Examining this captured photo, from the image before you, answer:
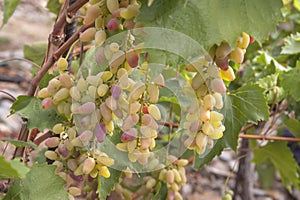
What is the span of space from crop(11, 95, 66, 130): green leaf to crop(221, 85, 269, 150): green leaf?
0.85ft

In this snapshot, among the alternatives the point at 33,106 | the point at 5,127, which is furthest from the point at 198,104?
the point at 5,127

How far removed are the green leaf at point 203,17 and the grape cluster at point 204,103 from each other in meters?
0.05

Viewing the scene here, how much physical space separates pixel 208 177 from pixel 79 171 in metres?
1.39

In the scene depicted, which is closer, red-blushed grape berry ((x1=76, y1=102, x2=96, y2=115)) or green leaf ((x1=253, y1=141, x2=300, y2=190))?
red-blushed grape berry ((x1=76, y1=102, x2=96, y2=115))

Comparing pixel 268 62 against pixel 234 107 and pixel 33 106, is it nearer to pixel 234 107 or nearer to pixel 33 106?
pixel 234 107

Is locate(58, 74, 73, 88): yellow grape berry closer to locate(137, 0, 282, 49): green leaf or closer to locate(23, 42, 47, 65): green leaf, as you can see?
locate(137, 0, 282, 49): green leaf

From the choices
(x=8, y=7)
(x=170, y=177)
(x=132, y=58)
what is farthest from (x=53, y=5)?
(x=132, y=58)

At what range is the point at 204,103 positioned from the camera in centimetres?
56

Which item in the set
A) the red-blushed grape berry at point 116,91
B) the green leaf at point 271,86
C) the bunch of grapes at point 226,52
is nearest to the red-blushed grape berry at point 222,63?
the bunch of grapes at point 226,52

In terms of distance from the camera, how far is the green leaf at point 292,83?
2.97ft

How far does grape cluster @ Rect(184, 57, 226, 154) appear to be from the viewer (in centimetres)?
55

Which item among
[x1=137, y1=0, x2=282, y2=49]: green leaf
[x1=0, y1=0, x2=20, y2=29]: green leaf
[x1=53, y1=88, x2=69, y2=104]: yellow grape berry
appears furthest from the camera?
[x1=0, y1=0, x2=20, y2=29]: green leaf

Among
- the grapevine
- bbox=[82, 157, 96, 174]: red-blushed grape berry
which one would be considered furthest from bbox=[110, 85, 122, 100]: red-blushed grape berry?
bbox=[82, 157, 96, 174]: red-blushed grape berry

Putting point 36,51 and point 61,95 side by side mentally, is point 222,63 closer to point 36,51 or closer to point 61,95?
point 61,95
